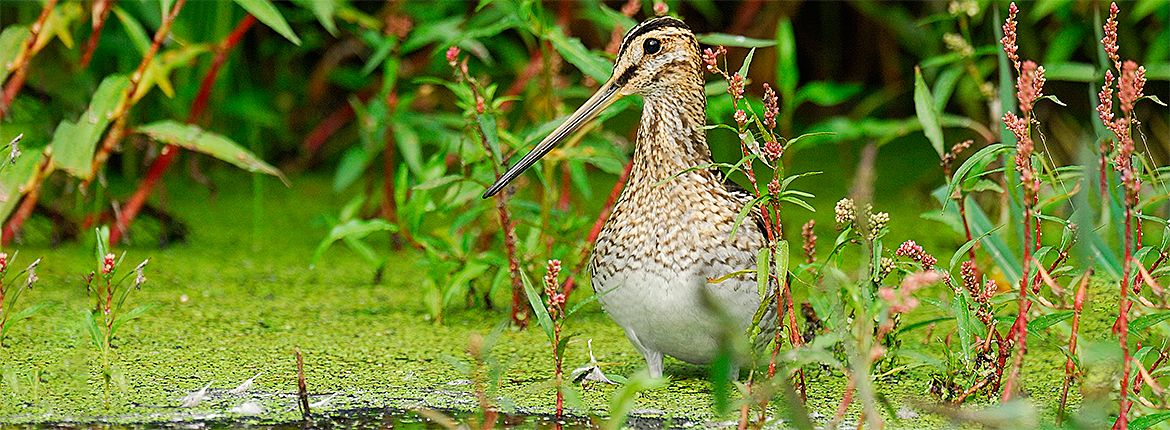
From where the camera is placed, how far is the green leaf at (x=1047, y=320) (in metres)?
2.45

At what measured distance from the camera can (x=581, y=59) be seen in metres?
3.14

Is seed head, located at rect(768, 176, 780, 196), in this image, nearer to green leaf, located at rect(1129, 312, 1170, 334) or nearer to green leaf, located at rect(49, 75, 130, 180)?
green leaf, located at rect(1129, 312, 1170, 334)

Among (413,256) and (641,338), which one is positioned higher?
(413,256)

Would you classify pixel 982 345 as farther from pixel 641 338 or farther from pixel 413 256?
pixel 413 256

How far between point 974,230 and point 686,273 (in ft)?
2.01

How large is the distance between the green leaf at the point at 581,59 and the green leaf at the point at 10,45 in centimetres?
121

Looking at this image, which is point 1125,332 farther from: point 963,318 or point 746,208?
point 746,208

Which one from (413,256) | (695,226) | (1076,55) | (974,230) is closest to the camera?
(695,226)

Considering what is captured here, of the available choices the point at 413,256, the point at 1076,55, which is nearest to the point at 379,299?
the point at 413,256

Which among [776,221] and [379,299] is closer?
[776,221]

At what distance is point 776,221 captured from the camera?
255 centimetres

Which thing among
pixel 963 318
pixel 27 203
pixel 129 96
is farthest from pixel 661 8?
pixel 27 203

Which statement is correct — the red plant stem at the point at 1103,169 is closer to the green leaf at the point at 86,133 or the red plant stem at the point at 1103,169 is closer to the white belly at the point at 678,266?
the white belly at the point at 678,266

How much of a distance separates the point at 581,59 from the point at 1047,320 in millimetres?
1113
